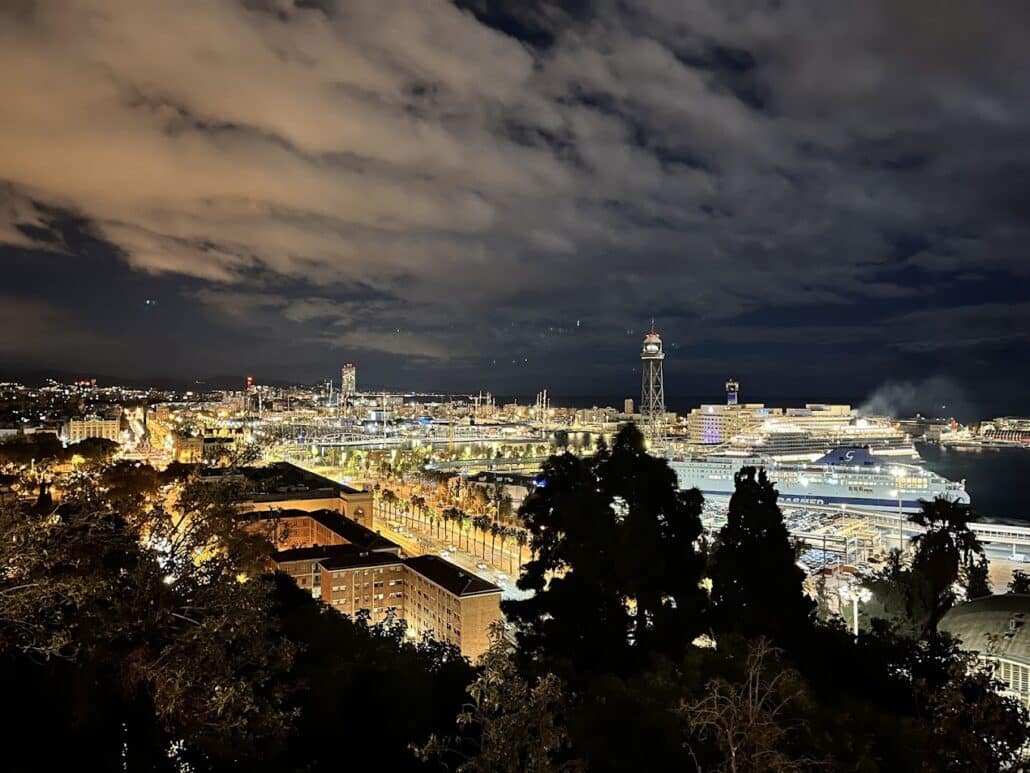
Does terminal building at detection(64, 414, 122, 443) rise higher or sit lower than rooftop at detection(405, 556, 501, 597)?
higher

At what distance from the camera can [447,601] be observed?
12867 millimetres

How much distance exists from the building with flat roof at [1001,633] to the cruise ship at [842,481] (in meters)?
19.5

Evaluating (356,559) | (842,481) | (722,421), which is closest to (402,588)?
(356,559)

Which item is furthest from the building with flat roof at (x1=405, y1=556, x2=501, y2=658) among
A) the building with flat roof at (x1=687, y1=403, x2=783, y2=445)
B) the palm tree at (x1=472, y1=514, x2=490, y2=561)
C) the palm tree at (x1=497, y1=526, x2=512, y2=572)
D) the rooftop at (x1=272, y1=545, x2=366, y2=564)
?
the building with flat roof at (x1=687, y1=403, x2=783, y2=445)

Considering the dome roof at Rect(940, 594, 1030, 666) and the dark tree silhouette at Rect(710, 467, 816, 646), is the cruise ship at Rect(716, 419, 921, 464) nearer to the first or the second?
the dome roof at Rect(940, 594, 1030, 666)

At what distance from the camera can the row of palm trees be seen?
2078 centimetres

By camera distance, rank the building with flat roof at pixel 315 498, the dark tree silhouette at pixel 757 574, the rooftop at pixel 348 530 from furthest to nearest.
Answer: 1. the building with flat roof at pixel 315 498
2. the rooftop at pixel 348 530
3. the dark tree silhouette at pixel 757 574

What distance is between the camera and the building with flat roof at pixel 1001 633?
5.02 metres

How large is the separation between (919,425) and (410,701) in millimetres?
80804

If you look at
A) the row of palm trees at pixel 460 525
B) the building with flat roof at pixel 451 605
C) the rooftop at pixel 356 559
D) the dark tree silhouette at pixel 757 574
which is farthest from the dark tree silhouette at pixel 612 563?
the row of palm trees at pixel 460 525

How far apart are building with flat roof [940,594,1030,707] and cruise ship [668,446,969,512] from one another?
19.5m

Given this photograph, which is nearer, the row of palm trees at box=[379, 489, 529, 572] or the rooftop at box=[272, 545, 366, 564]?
the rooftop at box=[272, 545, 366, 564]

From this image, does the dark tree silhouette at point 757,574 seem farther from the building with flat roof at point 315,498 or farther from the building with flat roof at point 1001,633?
the building with flat roof at point 315,498

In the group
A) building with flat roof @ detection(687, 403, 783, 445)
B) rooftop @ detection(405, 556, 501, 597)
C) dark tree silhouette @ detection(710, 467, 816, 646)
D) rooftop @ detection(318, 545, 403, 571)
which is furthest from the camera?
building with flat roof @ detection(687, 403, 783, 445)
